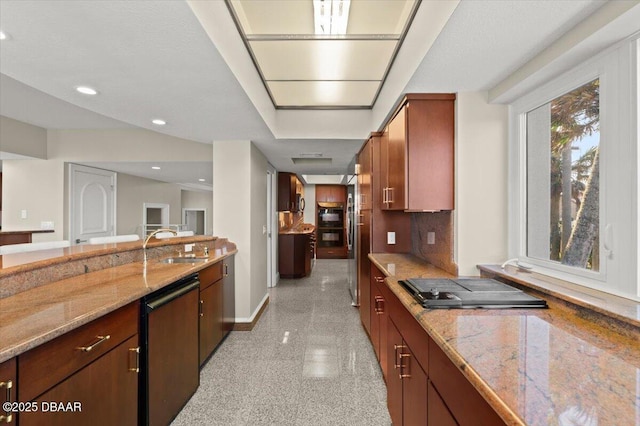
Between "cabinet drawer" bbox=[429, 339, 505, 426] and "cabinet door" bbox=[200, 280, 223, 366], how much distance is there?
2010 millimetres

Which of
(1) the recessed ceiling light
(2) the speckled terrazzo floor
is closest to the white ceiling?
(1) the recessed ceiling light

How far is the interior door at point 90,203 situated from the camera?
439 cm

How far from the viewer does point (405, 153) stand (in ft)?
6.84

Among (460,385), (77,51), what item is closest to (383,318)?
(460,385)

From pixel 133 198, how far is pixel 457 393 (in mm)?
6545

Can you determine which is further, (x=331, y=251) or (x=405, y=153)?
(x=331, y=251)

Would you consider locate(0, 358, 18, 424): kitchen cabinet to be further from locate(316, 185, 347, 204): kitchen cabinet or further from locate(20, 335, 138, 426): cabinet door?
locate(316, 185, 347, 204): kitchen cabinet

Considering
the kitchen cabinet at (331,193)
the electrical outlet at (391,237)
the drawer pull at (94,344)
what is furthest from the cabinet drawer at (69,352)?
the kitchen cabinet at (331,193)

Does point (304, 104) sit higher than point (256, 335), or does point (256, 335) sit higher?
point (304, 104)

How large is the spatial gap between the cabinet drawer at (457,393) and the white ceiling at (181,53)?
1.45m

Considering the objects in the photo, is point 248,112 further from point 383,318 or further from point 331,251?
point 331,251

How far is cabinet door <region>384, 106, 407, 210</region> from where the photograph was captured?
214 centimetres

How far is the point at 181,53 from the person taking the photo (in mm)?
1631

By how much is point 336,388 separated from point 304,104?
2.85 meters
